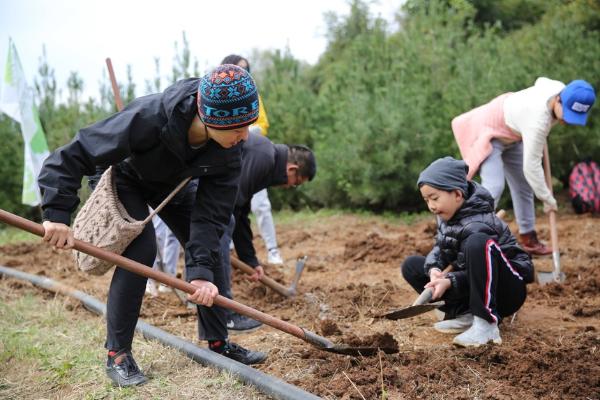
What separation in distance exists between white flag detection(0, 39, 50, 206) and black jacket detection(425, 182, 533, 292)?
22.4ft

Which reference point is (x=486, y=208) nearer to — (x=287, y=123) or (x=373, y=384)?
(x=373, y=384)

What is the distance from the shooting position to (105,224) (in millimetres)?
2779

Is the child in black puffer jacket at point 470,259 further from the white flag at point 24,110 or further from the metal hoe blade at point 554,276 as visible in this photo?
the white flag at point 24,110

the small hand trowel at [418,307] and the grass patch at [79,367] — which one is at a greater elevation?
the small hand trowel at [418,307]

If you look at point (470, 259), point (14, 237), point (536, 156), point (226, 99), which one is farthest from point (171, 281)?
point (14, 237)

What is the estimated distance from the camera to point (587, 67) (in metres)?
8.50

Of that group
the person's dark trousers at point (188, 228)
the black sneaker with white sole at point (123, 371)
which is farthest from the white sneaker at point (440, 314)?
the black sneaker with white sole at point (123, 371)

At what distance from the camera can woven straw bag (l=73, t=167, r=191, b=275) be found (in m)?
2.76

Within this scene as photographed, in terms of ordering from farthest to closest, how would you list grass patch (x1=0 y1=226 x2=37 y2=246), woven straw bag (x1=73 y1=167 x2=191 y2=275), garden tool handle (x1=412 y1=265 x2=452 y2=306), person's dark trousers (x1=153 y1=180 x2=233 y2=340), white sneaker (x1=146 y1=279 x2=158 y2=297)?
grass patch (x1=0 y1=226 x2=37 y2=246), white sneaker (x1=146 y1=279 x2=158 y2=297), garden tool handle (x1=412 y1=265 x2=452 y2=306), person's dark trousers (x1=153 y1=180 x2=233 y2=340), woven straw bag (x1=73 y1=167 x2=191 y2=275)

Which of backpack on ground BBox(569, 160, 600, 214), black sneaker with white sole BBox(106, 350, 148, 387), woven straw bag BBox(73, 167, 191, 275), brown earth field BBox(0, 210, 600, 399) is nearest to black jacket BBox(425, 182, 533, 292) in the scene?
brown earth field BBox(0, 210, 600, 399)

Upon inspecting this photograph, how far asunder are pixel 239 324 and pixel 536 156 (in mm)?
2764

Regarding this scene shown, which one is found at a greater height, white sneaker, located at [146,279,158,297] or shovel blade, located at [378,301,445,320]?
shovel blade, located at [378,301,445,320]

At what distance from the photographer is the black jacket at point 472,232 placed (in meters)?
3.44

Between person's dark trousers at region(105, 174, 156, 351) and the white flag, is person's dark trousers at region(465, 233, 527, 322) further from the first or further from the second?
the white flag
